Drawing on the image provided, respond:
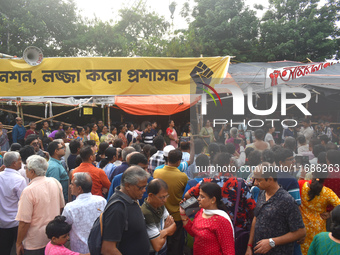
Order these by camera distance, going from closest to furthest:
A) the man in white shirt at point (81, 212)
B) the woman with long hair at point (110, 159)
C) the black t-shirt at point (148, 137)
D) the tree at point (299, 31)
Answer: the man in white shirt at point (81, 212), the woman with long hair at point (110, 159), the black t-shirt at point (148, 137), the tree at point (299, 31)

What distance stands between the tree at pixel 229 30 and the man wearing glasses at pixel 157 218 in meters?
16.1

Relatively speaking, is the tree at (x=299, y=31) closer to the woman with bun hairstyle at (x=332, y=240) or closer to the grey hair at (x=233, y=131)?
the grey hair at (x=233, y=131)

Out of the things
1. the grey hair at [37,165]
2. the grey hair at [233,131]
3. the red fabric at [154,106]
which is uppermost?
the red fabric at [154,106]

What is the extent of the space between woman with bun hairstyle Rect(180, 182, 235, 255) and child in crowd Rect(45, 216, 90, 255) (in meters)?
1.13

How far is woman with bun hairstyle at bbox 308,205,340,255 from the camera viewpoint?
2111 mm

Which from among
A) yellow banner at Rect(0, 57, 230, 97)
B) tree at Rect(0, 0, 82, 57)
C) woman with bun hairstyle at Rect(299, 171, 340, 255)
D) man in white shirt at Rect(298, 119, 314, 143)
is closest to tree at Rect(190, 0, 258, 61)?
tree at Rect(0, 0, 82, 57)

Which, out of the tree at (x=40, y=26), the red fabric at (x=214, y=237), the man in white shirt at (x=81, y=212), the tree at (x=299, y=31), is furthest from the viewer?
the tree at (x=40, y=26)

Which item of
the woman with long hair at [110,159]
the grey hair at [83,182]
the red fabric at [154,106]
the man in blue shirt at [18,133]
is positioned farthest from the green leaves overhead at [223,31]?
the grey hair at [83,182]

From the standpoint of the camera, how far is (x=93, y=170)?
3.94m

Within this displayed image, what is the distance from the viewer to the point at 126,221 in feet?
6.80

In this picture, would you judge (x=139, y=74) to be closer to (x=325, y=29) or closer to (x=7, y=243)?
(x=7, y=243)

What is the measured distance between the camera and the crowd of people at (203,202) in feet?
7.26

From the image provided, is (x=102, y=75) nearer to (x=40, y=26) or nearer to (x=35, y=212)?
(x=35, y=212)

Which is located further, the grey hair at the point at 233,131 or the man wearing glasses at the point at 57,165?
the man wearing glasses at the point at 57,165
